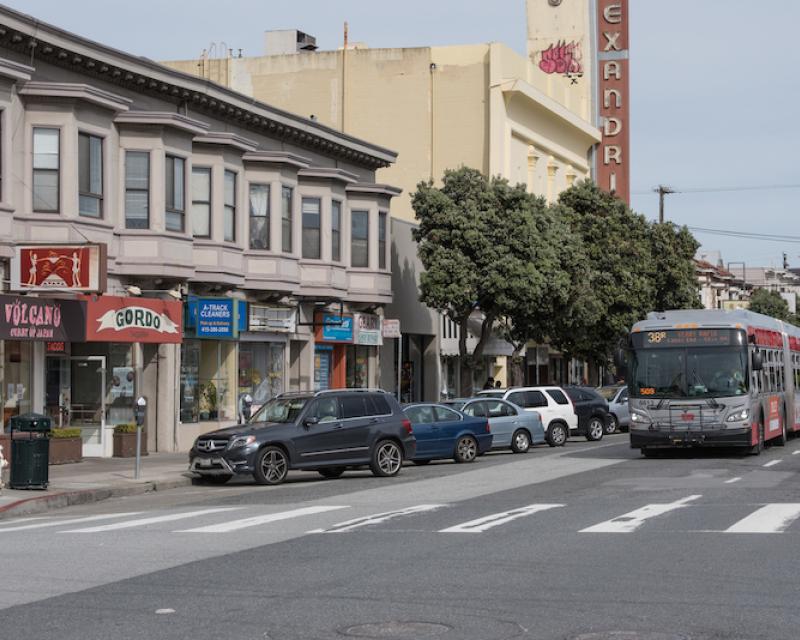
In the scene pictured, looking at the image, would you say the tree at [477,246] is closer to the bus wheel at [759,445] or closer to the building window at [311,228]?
the building window at [311,228]

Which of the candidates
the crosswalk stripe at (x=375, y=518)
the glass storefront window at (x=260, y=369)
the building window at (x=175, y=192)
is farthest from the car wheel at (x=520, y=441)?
the crosswalk stripe at (x=375, y=518)

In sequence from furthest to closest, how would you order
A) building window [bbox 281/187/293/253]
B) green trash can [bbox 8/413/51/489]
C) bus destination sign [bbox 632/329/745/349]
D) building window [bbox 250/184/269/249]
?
building window [bbox 281/187/293/253], building window [bbox 250/184/269/249], bus destination sign [bbox 632/329/745/349], green trash can [bbox 8/413/51/489]

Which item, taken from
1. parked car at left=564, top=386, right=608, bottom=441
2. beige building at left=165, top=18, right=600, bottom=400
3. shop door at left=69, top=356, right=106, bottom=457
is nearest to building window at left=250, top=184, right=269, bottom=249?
shop door at left=69, top=356, right=106, bottom=457

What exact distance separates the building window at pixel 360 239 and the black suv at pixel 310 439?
1625cm

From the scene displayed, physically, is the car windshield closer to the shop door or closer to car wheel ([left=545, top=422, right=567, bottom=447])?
the shop door

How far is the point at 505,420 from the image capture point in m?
33.1

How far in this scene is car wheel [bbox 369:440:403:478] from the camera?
24828 millimetres

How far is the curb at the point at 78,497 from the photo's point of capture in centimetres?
1968

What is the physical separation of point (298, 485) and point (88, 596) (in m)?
13.0

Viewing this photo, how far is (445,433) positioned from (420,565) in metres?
16.8

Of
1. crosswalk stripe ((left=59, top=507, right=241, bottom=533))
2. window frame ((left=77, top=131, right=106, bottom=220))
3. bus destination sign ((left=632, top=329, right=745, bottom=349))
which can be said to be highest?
window frame ((left=77, top=131, right=106, bottom=220))

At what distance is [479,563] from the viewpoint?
492 inches

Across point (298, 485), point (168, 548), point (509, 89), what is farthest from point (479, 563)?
point (509, 89)

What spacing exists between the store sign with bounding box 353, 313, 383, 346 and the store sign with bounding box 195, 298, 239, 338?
329 inches
